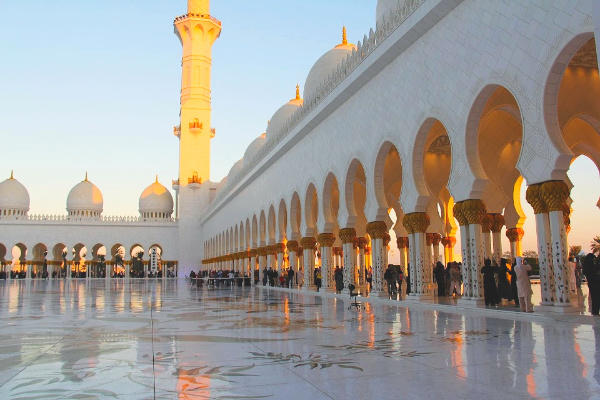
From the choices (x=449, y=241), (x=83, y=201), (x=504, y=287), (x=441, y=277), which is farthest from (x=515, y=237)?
(x=83, y=201)

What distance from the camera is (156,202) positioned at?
35.5m

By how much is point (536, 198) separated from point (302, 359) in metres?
4.00

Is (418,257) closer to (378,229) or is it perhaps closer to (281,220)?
(378,229)

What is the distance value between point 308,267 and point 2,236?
24134 mm

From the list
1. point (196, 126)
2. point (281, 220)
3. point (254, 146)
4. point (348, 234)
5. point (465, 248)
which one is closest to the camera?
point (465, 248)

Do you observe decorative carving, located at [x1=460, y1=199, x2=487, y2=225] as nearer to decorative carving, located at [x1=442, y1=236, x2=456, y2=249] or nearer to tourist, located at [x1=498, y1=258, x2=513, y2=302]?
tourist, located at [x1=498, y1=258, x2=513, y2=302]

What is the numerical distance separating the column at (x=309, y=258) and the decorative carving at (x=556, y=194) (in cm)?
874

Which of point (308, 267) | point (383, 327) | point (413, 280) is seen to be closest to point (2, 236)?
point (308, 267)

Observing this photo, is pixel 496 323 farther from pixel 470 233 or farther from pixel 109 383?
pixel 109 383

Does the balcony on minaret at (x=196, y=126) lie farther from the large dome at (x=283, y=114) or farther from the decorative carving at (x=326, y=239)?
the decorative carving at (x=326, y=239)

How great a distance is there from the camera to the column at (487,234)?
8.20m


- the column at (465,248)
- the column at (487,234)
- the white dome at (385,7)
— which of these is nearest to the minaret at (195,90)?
the white dome at (385,7)

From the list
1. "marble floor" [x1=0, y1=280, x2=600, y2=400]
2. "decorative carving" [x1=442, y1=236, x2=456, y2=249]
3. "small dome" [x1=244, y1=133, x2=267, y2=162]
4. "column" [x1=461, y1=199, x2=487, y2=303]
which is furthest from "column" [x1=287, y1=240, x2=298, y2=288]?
"marble floor" [x1=0, y1=280, x2=600, y2=400]

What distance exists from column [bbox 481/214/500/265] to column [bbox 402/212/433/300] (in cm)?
95
